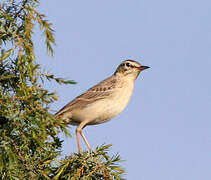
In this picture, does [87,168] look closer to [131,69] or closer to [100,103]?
[100,103]

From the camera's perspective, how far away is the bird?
1027cm

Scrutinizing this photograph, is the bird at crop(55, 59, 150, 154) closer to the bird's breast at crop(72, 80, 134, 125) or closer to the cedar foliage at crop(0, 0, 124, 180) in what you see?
the bird's breast at crop(72, 80, 134, 125)

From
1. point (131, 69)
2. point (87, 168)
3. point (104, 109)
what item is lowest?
point (87, 168)

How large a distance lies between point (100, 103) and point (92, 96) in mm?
604

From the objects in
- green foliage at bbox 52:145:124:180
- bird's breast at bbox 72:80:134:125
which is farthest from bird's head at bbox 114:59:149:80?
green foliage at bbox 52:145:124:180

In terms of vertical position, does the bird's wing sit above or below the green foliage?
above

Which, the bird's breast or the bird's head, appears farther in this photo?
the bird's head

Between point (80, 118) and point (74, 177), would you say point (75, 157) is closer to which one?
point (74, 177)

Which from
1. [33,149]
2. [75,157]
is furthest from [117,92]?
[33,149]

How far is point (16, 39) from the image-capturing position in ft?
17.5

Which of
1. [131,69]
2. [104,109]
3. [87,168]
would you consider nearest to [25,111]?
[87,168]

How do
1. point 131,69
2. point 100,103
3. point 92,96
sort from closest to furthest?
point 100,103
point 92,96
point 131,69

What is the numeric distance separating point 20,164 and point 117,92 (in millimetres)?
5994

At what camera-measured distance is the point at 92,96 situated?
434 inches
